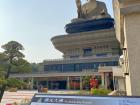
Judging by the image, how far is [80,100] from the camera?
320 centimetres

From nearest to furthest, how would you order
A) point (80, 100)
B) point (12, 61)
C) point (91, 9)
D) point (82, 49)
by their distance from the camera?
point (80, 100), point (12, 61), point (82, 49), point (91, 9)

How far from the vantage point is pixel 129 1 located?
19.2 ft

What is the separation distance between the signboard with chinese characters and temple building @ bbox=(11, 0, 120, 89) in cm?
3618

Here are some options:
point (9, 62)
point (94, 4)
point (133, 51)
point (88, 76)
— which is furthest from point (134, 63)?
point (94, 4)

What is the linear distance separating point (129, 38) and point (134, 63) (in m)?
0.59

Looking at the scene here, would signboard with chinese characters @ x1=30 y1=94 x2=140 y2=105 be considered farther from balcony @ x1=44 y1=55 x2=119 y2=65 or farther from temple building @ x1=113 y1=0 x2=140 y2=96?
balcony @ x1=44 y1=55 x2=119 y2=65

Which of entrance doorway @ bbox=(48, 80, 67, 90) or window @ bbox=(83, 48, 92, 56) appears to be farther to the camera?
window @ bbox=(83, 48, 92, 56)

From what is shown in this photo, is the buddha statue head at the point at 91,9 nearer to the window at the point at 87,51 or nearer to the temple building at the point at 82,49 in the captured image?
the temple building at the point at 82,49

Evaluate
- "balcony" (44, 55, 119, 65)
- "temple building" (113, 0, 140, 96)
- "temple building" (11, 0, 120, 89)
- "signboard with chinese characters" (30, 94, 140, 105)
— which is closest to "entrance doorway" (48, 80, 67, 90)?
"temple building" (11, 0, 120, 89)

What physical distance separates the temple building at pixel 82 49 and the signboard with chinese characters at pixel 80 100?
36175 millimetres

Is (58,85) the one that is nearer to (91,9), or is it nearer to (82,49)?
(82,49)

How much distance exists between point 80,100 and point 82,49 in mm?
47070

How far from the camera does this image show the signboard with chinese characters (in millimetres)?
3016

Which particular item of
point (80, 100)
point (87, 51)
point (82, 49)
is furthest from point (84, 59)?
point (80, 100)
